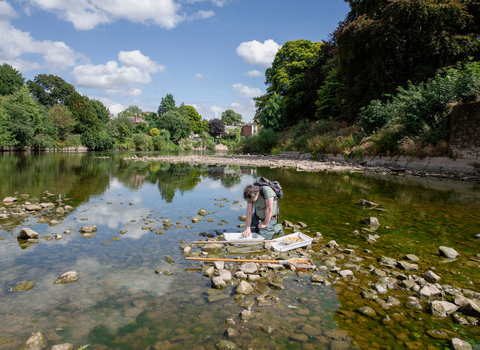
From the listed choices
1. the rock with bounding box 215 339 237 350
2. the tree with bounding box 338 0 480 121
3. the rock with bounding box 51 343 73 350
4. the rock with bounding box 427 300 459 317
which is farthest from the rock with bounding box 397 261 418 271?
the tree with bounding box 338 0 480 121

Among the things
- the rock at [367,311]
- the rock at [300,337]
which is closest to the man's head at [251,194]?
the rock at [367,311]

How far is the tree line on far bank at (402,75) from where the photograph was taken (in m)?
16.0

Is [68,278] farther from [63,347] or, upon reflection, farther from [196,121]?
[196,121]

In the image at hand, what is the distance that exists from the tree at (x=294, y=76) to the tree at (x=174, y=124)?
46.4m

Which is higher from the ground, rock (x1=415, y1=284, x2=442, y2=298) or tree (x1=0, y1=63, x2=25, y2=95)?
tree (x1=0, y1=63, x2=25, y2=95)

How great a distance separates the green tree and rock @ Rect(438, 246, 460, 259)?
33.9 metres

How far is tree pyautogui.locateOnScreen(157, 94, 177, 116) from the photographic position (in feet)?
348

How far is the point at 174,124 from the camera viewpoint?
84.9 meters

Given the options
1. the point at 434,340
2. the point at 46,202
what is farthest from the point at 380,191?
the point at 46,202

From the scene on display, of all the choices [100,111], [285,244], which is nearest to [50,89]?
[100,111]

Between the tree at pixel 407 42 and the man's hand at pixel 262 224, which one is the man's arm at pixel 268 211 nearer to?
the man's hand at pixel 262 224

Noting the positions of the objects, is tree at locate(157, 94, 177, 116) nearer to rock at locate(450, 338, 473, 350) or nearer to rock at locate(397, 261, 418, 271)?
rock at locate(397, 261, 418, 271)

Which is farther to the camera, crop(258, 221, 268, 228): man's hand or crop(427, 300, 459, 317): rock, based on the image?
crop(258, 221, 268, 228): man's hand

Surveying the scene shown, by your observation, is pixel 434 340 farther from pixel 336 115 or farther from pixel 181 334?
pixel 336 115
